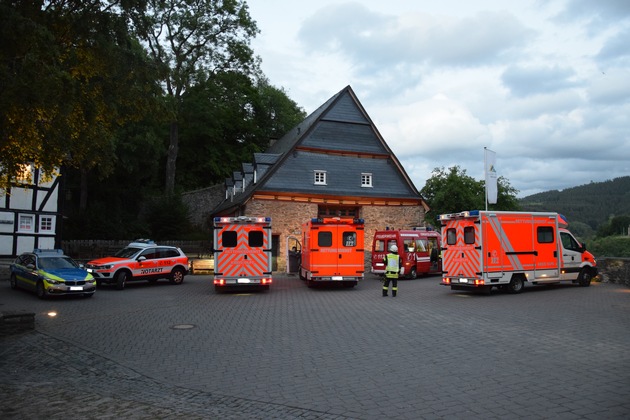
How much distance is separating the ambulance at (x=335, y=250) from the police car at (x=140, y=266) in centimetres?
650

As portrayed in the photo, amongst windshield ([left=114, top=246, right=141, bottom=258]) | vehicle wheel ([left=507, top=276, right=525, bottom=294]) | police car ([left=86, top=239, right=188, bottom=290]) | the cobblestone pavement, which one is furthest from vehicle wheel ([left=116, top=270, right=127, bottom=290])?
vehicle wheel ([left=507, top=276, right=525, bottom=294])

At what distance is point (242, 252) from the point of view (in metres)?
19.9

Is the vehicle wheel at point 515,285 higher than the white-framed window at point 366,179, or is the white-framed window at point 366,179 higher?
the white-framed window at point 366,179

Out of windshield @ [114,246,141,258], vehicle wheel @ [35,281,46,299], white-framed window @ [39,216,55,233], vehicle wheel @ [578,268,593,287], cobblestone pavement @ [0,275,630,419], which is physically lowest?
cobblestone pavement @ [0,275,630,419]

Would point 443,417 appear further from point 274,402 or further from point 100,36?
point 100,36

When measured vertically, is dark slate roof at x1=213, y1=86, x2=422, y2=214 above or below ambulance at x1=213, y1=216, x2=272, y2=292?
above

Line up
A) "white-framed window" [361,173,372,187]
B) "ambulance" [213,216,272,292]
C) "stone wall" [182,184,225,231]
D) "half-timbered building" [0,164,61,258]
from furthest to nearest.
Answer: "stone wall" [182,184,225,231] → "white-framed window" [361,173,372,187] → "half-timbered building" [0,164,61,258] → "ambulance" [213,216,272,292]

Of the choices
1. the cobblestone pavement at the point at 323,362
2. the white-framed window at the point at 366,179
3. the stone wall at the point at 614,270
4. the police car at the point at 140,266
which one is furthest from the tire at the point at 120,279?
the stone wall at the point at 614,270

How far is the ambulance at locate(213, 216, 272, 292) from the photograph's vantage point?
19.6 meters

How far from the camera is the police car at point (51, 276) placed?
17.4 m

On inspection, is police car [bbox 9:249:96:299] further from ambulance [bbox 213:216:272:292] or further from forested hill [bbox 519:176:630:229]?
forested hill [bbox 519:176:630:229]

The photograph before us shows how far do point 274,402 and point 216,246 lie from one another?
45.1 ft

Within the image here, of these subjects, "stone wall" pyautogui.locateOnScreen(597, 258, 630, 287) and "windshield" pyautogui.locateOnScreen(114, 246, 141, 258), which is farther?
"windshield" pyautogui.locateOnScreen(114, 246, 141, 258)

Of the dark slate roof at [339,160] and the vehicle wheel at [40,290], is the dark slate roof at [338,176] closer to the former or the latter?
the dark slate roof at [339,160]
